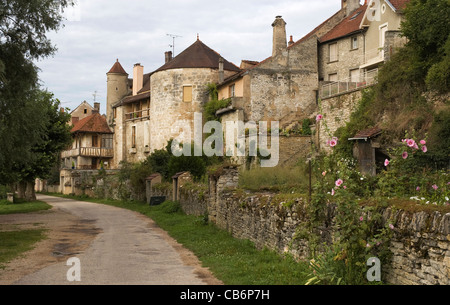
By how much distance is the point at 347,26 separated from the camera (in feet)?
122

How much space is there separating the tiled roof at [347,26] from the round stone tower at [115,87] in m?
27.5

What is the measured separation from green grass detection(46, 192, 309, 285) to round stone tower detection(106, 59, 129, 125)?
40.4m

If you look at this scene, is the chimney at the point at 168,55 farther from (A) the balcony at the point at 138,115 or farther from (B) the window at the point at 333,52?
(B) the window at the point at 333,52

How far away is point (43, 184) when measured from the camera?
213 ft

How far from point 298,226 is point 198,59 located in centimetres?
3583

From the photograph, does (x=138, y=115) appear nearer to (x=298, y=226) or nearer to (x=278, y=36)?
(x=278, y=36)

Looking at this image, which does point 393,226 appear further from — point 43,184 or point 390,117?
point 43,184

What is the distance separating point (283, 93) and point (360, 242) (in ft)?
103

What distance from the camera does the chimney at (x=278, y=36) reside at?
37625 millimetres

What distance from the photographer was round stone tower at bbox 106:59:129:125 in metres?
58.4

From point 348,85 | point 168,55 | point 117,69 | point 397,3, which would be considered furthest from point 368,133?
point 117,69

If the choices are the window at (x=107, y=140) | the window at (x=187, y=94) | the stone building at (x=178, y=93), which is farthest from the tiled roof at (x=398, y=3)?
the window at (x=107, y=140)

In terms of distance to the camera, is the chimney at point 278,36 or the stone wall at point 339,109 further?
the chimney at point 278,36

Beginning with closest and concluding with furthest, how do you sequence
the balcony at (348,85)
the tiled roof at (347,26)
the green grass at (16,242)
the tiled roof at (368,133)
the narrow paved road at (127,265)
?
1. the narrow paved road at (127,265)
2. the green grass at (16,242)
3. the tiled roof at (368,133)
4. the balcony at (348,85)
5. the tiled roof at (347,26)
